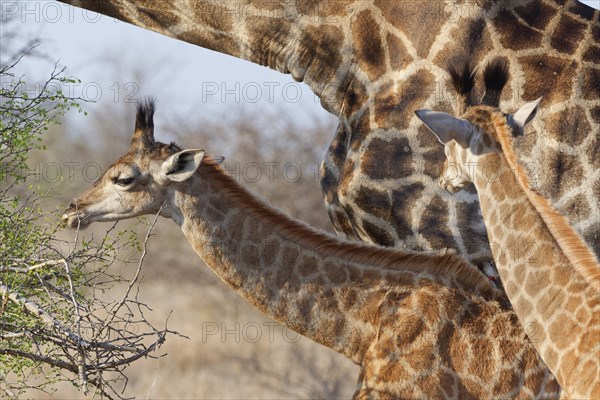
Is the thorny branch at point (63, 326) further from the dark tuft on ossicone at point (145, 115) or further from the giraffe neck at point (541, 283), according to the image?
the giraffe neck at point (541, 283)

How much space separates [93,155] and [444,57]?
16449mm

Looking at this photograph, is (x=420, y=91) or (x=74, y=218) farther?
(x=420, y=91)

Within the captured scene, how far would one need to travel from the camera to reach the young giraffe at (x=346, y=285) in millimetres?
6996

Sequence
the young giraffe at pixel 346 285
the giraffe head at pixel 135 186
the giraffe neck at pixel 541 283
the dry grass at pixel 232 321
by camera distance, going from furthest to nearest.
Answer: the dry grass at pixel 232 321
the giraffe head at pixel 135 186
the young giraffe at pixel 346 285
the giraffe neck at pixel 541 283

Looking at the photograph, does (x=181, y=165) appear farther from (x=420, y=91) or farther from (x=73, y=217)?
(x=420, y=91)

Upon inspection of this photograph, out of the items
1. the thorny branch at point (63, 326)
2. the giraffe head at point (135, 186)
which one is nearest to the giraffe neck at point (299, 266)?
the giraffe head at point (135, 186)

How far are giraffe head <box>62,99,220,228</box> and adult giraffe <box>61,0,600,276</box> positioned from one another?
126cm

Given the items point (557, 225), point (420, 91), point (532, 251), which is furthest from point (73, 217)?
point (557, 225)

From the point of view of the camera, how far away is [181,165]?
845 centimetres

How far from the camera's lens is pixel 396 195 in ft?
29.2

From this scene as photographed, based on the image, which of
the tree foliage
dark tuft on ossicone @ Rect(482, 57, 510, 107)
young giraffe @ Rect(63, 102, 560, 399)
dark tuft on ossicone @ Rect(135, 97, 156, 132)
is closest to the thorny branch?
the tree foliage

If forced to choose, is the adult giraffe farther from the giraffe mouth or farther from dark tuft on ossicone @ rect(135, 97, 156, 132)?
the giraffe mouth

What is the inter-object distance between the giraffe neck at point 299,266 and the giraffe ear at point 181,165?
0.09 m

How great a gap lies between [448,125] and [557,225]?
806 millimetres
